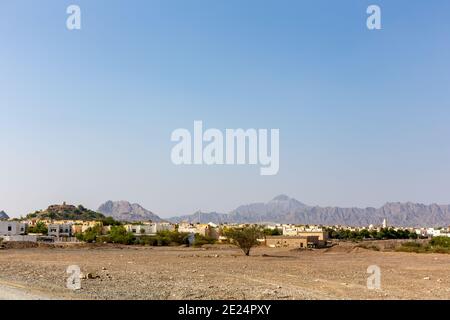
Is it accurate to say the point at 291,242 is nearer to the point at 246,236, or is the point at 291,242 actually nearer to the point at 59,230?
the point at 246,236

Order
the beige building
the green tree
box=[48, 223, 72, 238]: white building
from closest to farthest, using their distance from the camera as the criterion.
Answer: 1. the green tree
2. the beige building
3. box=[48, 223, 72, 238]: white building

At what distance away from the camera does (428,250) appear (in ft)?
252

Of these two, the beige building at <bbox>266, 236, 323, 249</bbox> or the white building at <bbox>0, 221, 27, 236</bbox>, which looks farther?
the white building at <bbox>0, 221, 27, 236</bbox>

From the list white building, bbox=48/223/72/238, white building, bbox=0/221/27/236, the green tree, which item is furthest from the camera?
white building, bbox=48/223/72/238

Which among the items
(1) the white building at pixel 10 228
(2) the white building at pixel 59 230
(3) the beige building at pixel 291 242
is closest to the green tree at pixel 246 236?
(3) the beige building at pixel 291 242

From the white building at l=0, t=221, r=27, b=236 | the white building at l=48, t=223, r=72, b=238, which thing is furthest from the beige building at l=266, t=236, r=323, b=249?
the white building at l=0, t=221, r=27, b=236

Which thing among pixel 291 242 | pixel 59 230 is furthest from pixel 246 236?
pixel 59 230

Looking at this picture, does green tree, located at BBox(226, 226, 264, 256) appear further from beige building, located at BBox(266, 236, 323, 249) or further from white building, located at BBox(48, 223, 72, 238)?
white building, located at BBox(48, 223, 72, 238)

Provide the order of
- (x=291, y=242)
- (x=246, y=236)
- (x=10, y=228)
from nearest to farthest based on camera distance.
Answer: (x=246, y=236) → (x=291, y=242) → (x=10, y=228)

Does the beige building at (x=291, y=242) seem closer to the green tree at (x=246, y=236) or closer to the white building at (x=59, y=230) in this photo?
the green tree at (x=246, y=236)
